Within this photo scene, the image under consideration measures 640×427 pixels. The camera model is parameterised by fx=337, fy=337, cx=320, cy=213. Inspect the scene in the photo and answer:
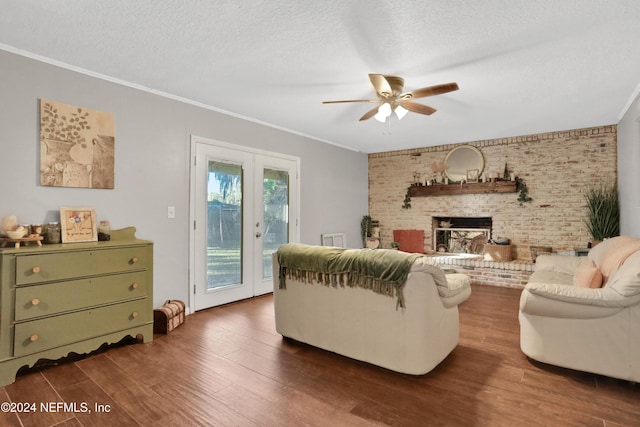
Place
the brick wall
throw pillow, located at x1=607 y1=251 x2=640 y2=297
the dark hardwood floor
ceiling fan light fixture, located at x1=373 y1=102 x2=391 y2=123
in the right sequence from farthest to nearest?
the brick wall
ceiling fan light fixture, located at x1=373 y1=102 x2=391 y2=123
throw pillow, located at x1=607 y1=251 x2=640 y2=297
the dark hardwood floor

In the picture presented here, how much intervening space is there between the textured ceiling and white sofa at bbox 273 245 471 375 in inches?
67.7

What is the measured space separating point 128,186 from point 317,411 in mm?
2866

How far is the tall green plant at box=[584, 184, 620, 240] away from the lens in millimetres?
4875

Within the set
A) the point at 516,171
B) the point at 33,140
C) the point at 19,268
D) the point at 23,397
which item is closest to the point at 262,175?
the point at 33,140

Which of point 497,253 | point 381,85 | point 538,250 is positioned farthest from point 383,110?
point 538,250

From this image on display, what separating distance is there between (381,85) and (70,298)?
10.3 feet

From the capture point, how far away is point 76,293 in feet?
8.93

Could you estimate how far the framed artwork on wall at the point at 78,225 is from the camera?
9.59 feet

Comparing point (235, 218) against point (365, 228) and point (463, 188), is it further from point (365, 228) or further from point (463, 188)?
point (463, 188)

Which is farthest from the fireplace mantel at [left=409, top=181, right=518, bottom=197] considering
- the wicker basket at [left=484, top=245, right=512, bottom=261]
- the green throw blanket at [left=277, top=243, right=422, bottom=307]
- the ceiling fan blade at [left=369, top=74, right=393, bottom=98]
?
the green throw blanket at [left=277, top=243, right=422, bottom=307]

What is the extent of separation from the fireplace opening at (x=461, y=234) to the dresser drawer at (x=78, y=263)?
213 inches

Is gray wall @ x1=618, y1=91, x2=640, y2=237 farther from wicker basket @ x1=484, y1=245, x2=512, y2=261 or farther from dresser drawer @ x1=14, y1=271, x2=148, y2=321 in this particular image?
dresser drawer @ x1=14, y1=271, x2=148, y2=321

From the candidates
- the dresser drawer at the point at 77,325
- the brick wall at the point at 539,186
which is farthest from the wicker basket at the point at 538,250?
the dresser drawer at the point at 77,325

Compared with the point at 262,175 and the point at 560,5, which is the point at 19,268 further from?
the point at 560,5
